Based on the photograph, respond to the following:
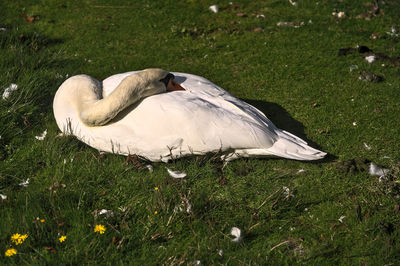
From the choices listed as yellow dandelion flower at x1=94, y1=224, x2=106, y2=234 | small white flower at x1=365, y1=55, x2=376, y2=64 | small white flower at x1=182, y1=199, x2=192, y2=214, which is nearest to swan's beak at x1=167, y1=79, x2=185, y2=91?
small white flower at x1=182, y1=199, x2=192, y2=214

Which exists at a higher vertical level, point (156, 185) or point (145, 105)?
point (145, 105)

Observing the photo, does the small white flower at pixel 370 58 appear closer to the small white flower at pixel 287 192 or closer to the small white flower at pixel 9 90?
the small white flower at pixel 287 192

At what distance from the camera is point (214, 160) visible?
4.72 m

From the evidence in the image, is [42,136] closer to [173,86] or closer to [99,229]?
[173,86]

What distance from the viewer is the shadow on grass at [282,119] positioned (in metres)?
5.53

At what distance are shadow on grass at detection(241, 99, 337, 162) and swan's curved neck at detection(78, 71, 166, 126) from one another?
1.67 metres

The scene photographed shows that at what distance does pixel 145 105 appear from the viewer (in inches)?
183

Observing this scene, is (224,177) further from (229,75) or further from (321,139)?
(229,75)

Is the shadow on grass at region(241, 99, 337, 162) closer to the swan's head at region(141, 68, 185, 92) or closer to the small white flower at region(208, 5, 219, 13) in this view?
the swan's head at region(141, 68, 185, 92)

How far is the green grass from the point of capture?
367cm

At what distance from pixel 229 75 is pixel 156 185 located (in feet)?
9.88

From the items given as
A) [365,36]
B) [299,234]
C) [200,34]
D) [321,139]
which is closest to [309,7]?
[365,36]

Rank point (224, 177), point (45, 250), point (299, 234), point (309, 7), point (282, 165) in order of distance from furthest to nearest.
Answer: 1. point (309, 7)
2. point (282, 165)
3. point (224, 177)
4. point (299, 234)
5. point (45, 250)

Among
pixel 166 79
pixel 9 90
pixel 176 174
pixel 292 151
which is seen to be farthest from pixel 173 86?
pixel 9 90
